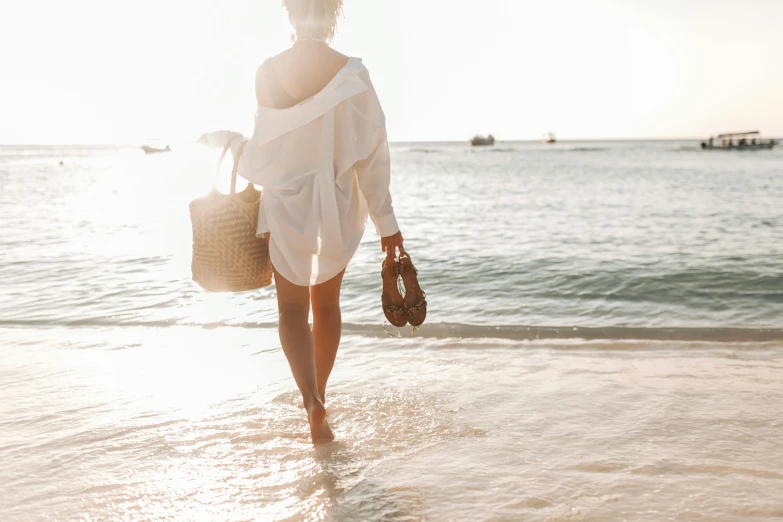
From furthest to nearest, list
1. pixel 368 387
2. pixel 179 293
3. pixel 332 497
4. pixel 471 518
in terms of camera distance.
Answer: pixel 179 293 < pixel 368 387 < pixel 332 497 < pixel 471 518

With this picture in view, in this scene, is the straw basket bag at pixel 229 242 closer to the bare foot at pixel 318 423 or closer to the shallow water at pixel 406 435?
the bare foot at pixel 318 423

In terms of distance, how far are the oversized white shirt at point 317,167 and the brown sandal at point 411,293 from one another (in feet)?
1.00

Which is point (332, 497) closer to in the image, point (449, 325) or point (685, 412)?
point (685, 412)

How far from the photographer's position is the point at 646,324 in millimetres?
6324

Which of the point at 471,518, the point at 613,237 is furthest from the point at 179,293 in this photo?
the point at 613,237

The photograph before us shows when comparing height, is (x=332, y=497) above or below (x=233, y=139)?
below

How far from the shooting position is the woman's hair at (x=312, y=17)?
2.96 m

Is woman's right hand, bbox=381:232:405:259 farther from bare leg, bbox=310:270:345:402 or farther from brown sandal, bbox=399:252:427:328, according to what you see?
bare leg, bbox=310:270:345:402

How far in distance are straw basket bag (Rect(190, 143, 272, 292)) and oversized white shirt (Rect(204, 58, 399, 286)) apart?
0.12 m

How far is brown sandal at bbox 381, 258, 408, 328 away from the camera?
10.6ft

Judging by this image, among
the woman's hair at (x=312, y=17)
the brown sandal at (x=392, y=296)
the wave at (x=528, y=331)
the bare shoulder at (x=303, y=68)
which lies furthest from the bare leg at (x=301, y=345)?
the wave at (x=528, y=331)

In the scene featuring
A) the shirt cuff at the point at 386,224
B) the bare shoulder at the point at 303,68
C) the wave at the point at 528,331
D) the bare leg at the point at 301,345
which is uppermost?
the bare shoulder at the point at 303,68

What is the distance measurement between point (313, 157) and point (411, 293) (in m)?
0.81

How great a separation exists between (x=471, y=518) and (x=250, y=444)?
1.15 meters
